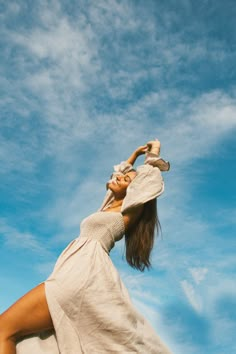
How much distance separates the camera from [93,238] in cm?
479

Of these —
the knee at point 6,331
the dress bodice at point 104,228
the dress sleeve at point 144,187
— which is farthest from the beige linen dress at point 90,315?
the dress sleeve at point 144,187

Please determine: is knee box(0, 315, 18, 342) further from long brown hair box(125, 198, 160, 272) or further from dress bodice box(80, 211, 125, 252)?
long brown hair box(125, 198, 160, 272)

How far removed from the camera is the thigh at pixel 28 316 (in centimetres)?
401

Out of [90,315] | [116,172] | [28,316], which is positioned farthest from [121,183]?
[28,316]

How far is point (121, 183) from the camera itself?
555 centimetres

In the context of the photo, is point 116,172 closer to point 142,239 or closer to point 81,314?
point 142,239

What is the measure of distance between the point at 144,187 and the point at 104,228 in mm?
667

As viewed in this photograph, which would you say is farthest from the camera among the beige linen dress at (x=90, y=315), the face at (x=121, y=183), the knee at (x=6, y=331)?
the face at (x=121, y=183)

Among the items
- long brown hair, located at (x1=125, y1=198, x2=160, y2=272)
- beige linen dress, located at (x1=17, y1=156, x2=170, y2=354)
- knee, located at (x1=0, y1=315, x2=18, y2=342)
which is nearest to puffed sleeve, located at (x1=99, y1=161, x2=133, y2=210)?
long brown hair, located at (x1=125, y1=198, x2=160, y2=272)

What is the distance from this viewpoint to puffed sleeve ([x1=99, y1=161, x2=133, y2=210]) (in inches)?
224

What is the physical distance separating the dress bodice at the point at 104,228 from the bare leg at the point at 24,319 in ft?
2.91

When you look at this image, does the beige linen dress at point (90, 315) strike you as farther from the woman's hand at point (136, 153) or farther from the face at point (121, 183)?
the woman's hand at point (136, 153)

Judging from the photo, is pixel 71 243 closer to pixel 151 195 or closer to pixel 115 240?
pixel 115 240

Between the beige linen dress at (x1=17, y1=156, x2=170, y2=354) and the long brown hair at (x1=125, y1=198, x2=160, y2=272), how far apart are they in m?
0.79
